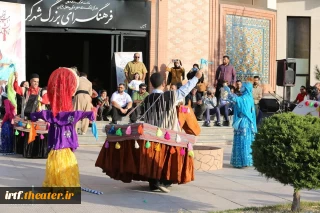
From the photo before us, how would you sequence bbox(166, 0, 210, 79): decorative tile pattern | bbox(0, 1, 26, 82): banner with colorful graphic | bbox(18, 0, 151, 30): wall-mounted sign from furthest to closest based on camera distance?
1. bbox(166, 0, 210, 79): decorative tile pattern
2. bbox(18, 0, 151, 30): wall-mounted sign
3. bbox(0, 1, 26, 82): banner with colorful graphic

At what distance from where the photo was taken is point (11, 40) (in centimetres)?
1784

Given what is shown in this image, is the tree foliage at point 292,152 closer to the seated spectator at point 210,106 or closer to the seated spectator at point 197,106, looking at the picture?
the seated spectator at point 210,106

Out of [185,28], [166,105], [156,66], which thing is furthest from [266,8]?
[166,105]

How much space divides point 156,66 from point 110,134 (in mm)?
11849

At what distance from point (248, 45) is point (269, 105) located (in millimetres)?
3089

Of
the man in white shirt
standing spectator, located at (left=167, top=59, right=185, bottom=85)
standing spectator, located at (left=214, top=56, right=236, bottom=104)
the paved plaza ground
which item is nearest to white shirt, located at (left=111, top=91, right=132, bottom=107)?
the man in white shirt

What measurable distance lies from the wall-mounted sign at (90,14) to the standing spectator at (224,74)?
9.15ft

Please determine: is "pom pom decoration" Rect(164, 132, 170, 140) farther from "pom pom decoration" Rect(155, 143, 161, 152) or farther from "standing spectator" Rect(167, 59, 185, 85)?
"standing spectator" Rect(167, 59, 185, 85)

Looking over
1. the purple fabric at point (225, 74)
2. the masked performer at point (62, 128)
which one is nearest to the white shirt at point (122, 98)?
the purple fabric at point (225, 74)

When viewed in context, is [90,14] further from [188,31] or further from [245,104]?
[245,104]

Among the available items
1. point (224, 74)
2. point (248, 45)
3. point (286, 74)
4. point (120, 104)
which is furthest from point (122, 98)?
point (248, 45)

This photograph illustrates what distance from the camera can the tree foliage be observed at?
7184 mm

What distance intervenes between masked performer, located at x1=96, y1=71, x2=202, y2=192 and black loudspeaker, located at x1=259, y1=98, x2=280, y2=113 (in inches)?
460

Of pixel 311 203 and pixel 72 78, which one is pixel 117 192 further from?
pixel 311 203
